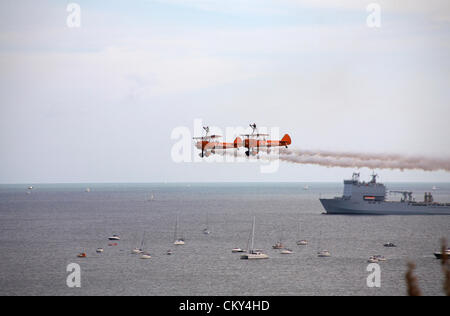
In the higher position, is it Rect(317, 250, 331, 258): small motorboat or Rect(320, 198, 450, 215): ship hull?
Rect(320, 198, 450, 215): ship hull

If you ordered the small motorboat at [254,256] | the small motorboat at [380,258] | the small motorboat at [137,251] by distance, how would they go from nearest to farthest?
the small motorboat at [380,258], the small motorboat at [254,256], the small motorboat at [137,251]

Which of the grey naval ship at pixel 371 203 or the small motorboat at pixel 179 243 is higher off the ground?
the grey naval ship at pixel 371 203

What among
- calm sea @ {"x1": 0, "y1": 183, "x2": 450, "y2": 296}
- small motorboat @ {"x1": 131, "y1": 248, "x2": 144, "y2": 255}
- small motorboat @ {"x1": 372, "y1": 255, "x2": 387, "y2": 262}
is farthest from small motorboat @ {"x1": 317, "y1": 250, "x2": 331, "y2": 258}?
small motorboat @ {"x1": 131, "y1": 248, "x2": 144, "y2": 255}

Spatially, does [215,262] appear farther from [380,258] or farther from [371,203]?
[371,203]

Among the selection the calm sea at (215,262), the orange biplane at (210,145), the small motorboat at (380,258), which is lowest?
the calm sea at (215,262)

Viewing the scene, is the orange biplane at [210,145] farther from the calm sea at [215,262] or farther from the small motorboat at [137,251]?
the small motorboat at [137,251]

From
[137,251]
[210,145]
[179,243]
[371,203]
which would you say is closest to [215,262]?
[137,251]

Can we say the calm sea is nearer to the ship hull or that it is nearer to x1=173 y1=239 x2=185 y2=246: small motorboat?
x1=173 y1=239 x2=185 y2=246: small motorboat

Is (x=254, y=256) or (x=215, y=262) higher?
(x=254, y=256)

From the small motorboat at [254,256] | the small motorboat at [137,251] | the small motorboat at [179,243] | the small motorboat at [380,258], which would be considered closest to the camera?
the small motorboat at [380,258]

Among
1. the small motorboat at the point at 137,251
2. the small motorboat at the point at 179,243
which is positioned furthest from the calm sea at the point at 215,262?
the small motorboat at the point at 137,251
